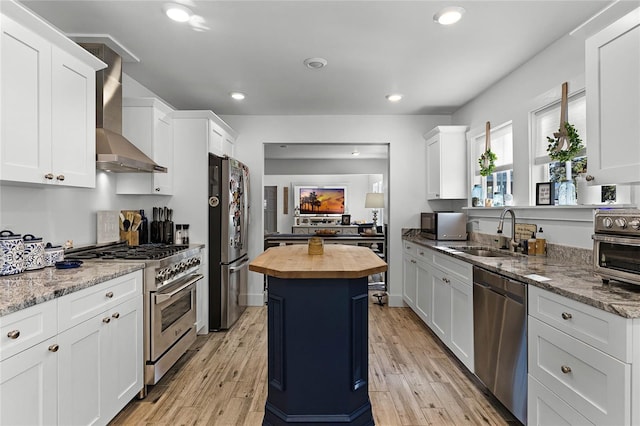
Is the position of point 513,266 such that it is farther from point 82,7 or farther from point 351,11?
point 82,7

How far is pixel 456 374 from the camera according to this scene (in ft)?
9.27

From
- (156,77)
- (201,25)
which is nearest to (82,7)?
(201,25)

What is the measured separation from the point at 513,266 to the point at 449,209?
8.96ft

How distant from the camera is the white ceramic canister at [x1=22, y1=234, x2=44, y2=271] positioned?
2027 mm

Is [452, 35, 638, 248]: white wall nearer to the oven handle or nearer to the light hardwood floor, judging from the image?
the light hardwood floor

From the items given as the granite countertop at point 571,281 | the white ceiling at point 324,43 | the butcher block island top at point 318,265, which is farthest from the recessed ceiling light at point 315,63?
the granite countertop at point 571,281

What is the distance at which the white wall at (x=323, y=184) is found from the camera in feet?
31.7

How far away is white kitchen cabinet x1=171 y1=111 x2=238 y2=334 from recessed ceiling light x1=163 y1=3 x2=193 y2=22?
143cm

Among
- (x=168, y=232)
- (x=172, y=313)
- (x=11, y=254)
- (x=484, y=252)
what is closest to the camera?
(x=11, y=254)

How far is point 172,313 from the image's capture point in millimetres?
2809

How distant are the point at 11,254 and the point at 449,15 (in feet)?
9.64

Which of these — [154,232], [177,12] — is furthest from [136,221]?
[177,12]

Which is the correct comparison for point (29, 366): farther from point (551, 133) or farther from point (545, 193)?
point (551, 133)

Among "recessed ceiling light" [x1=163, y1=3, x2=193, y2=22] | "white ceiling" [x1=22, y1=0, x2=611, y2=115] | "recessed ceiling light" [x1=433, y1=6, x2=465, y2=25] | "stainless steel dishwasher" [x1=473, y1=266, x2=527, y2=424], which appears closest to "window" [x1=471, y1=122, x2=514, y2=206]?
"white ceiling" [x1=22, y1=0, x2=611, y2=115]
